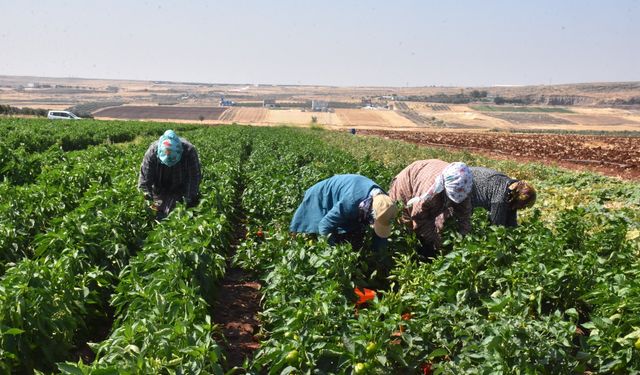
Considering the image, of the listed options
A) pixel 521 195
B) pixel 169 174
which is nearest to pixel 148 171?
pixel 169 174

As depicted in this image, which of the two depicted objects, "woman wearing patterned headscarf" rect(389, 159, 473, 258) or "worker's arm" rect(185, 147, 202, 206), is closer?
"woman wearing patterned headscarf" rect(389, 159, 473, 258)

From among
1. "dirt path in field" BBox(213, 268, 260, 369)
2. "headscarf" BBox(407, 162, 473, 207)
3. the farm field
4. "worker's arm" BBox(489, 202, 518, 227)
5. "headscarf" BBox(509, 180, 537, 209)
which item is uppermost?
"headscarf" BBox(407, 162, 473, 207)

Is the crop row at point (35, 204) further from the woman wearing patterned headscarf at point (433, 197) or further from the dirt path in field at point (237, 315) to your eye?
the woman wearing patterned headscarf at point (433, 197)

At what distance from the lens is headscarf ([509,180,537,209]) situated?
530 centimetres

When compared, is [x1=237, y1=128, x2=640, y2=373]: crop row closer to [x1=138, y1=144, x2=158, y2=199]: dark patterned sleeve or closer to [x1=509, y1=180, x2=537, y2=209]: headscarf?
[x1=509, y1=180, x2=537, y2=209]: headscarf

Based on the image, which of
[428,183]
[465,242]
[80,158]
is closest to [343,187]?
[428,183]

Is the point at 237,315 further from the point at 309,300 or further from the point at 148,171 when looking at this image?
the point at 148,171

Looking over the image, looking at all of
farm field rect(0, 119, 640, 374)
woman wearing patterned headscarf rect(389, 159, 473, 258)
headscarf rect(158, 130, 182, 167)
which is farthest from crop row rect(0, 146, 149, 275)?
woman wearing patterned headscarf rect(389, 159, 473, 258)

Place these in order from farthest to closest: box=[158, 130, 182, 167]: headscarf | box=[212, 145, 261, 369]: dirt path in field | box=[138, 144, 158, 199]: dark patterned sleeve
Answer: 1. box=[138, 144, 158, 199]: dark patterned sleeve
2. box=[158, 130, 182, 167]: headscarf
3. box=[212, 145, 261, 369]: dirt path in field

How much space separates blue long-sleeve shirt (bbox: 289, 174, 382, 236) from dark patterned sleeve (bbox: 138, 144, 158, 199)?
6.49ft

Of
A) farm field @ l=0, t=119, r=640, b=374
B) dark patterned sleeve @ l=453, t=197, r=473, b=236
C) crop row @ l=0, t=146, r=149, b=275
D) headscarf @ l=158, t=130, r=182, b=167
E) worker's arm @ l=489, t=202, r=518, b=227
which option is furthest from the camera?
headscarf @ l=158, t=130, r=182, b=167

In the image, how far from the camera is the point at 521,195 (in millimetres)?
5336

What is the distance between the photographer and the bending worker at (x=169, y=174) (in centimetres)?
589

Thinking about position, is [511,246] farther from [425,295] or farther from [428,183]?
[425,295]
